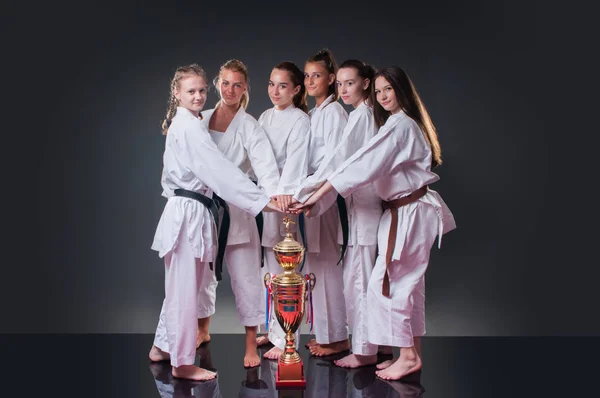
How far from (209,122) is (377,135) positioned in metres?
0.94

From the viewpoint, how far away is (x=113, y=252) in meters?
4.70

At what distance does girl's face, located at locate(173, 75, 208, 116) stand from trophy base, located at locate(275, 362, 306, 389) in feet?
4.26

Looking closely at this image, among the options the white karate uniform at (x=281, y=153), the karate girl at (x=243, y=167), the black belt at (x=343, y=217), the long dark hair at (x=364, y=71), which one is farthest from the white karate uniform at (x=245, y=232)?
the long dark hair at (x=364, y=71)

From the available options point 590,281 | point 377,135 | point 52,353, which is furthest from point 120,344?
point 590,281

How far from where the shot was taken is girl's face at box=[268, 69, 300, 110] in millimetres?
3826

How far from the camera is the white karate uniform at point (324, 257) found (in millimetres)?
3828

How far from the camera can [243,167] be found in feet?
12.4

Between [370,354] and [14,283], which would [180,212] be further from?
[14,283]

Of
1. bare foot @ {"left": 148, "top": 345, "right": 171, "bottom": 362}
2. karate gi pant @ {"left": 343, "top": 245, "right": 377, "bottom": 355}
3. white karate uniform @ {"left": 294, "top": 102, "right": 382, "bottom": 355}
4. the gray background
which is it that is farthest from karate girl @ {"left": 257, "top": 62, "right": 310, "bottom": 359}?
the gray background

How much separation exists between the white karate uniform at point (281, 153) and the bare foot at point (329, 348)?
0.18 metres

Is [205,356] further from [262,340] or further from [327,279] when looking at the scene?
[327,279]

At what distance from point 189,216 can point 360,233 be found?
2.87 ft

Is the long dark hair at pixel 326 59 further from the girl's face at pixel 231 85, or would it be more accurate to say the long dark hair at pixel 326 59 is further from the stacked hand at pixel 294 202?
the stacked hand at pixel 294 202

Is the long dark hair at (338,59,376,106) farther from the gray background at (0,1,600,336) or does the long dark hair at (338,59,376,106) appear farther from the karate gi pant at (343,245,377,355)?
the gray background at (0,1,600,336)
